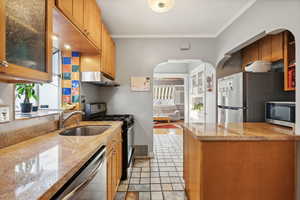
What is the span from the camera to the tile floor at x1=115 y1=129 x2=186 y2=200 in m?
2.16

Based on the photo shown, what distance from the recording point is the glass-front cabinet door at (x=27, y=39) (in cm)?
86

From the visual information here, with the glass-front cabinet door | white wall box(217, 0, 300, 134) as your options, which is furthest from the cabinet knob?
white wall box(217, 0, 300, 134)

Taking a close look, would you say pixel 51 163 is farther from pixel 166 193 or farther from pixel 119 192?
pixel 166 193

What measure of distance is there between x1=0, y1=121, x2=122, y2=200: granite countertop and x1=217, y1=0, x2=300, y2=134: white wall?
1.85 metres

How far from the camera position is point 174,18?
2779mm

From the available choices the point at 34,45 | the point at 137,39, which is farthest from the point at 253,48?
the point at 34,45

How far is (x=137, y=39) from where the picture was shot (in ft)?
11.7

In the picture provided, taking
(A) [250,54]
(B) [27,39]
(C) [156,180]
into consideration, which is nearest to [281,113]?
(A) [250,54]

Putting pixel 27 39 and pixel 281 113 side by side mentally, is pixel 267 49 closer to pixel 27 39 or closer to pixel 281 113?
pixel 281 113

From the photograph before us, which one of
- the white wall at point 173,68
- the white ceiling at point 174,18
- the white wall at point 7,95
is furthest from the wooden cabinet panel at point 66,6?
the white wall at point 173,68

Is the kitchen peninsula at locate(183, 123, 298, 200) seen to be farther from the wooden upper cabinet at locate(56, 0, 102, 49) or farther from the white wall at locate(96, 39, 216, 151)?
the white wall at locate(96, 39, 216, 151)

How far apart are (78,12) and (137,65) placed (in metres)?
1.98

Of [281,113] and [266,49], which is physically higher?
[266,49]

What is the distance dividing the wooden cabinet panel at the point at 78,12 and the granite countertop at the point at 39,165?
3.67ft
